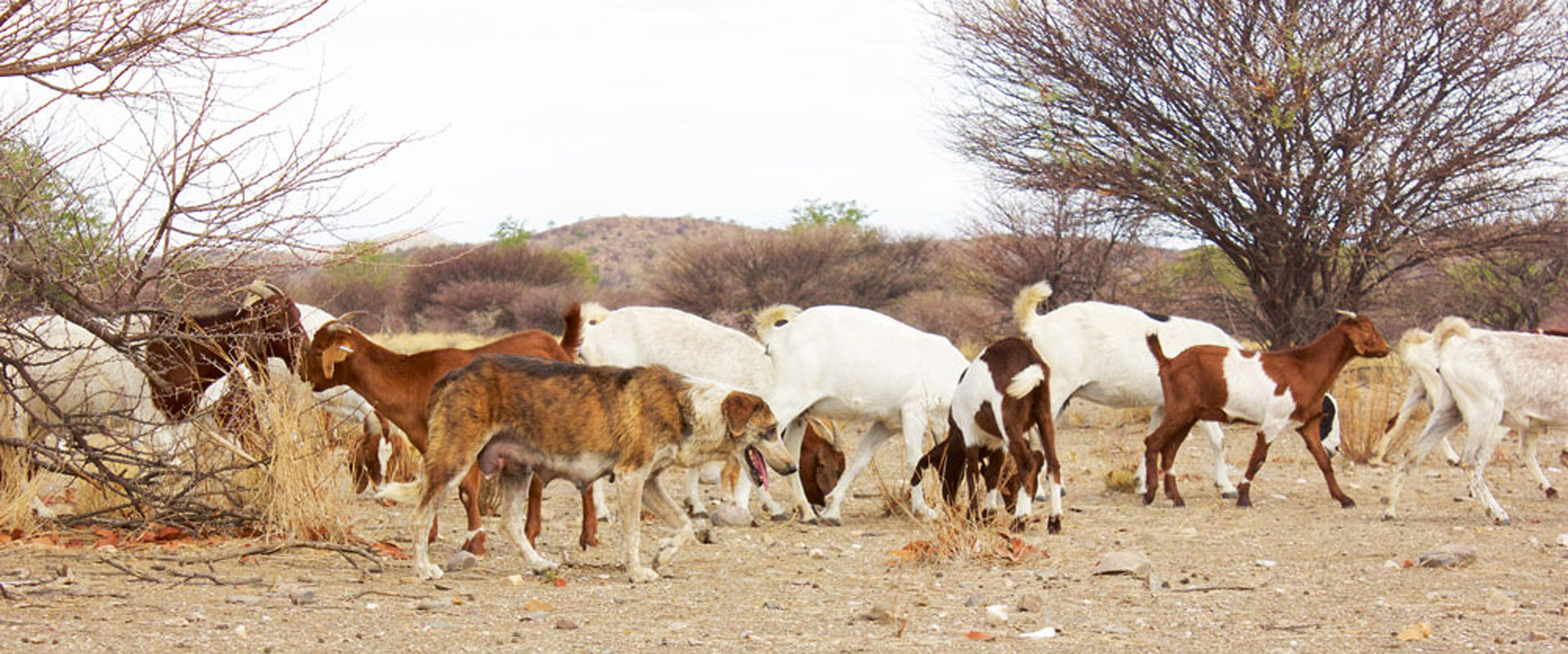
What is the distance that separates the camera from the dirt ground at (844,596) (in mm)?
6227

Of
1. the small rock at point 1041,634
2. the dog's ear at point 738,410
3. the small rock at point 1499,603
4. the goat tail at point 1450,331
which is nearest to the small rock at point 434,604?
the dog's ear at point 738,410

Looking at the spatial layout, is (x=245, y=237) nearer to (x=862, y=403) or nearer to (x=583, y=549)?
(x=583, y=549)

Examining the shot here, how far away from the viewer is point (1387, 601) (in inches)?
280

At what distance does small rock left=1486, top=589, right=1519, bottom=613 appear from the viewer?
6805 millimetres

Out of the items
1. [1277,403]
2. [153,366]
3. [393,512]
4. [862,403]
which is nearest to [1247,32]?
[1277,403]

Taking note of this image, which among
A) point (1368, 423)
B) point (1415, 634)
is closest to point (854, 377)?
point (1415, 634)

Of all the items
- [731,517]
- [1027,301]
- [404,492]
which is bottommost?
[731,517]

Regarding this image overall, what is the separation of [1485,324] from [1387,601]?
1774cm

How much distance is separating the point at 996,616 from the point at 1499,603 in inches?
89.5

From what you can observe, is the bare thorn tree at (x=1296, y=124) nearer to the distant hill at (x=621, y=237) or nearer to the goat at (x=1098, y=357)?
the goat at (x=1098, y=357)

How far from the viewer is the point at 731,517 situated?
10.8m

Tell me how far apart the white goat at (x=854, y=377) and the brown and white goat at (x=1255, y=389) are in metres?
1.61

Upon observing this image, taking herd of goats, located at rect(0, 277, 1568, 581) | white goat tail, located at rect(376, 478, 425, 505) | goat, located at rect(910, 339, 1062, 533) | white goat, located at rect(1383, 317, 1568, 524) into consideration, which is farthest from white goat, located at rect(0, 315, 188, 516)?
white goat, located at rect(1383, 317, 1568, 524)

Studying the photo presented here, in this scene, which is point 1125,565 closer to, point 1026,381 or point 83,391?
point 1026,381
